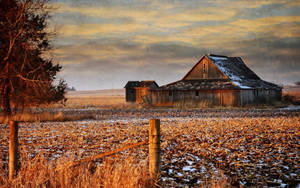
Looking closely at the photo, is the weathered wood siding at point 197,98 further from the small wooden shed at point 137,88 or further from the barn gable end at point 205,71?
the small wooden shed at point 137,88

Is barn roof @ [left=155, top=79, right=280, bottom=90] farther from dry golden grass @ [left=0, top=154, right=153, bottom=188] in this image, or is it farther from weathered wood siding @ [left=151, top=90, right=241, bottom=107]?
dry golden grass @ [left=0, top=154, right=153, bottom=188]

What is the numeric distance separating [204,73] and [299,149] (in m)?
35.8

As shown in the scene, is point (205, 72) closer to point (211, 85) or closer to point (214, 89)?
point (211, 85)

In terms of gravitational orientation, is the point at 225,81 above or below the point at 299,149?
above

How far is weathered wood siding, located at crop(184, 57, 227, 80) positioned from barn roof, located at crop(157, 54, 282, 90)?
459mm

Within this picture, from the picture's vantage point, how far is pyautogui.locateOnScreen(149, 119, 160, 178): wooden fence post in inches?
224

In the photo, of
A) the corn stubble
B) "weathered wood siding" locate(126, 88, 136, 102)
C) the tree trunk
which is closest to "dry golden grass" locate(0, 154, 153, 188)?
the corn stubble

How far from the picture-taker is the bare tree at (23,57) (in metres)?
19.3

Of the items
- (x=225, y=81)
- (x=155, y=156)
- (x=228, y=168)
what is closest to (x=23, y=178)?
(x=155, y=156)

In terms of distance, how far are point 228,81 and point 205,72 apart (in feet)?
13.2

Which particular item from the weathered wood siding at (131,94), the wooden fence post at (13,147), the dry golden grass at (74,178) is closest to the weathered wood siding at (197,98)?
the weathered wood siding at (131,94)

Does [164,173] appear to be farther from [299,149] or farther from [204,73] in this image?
[204,73]

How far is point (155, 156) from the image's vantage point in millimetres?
5832

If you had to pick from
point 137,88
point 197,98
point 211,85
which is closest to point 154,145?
point 211,85
